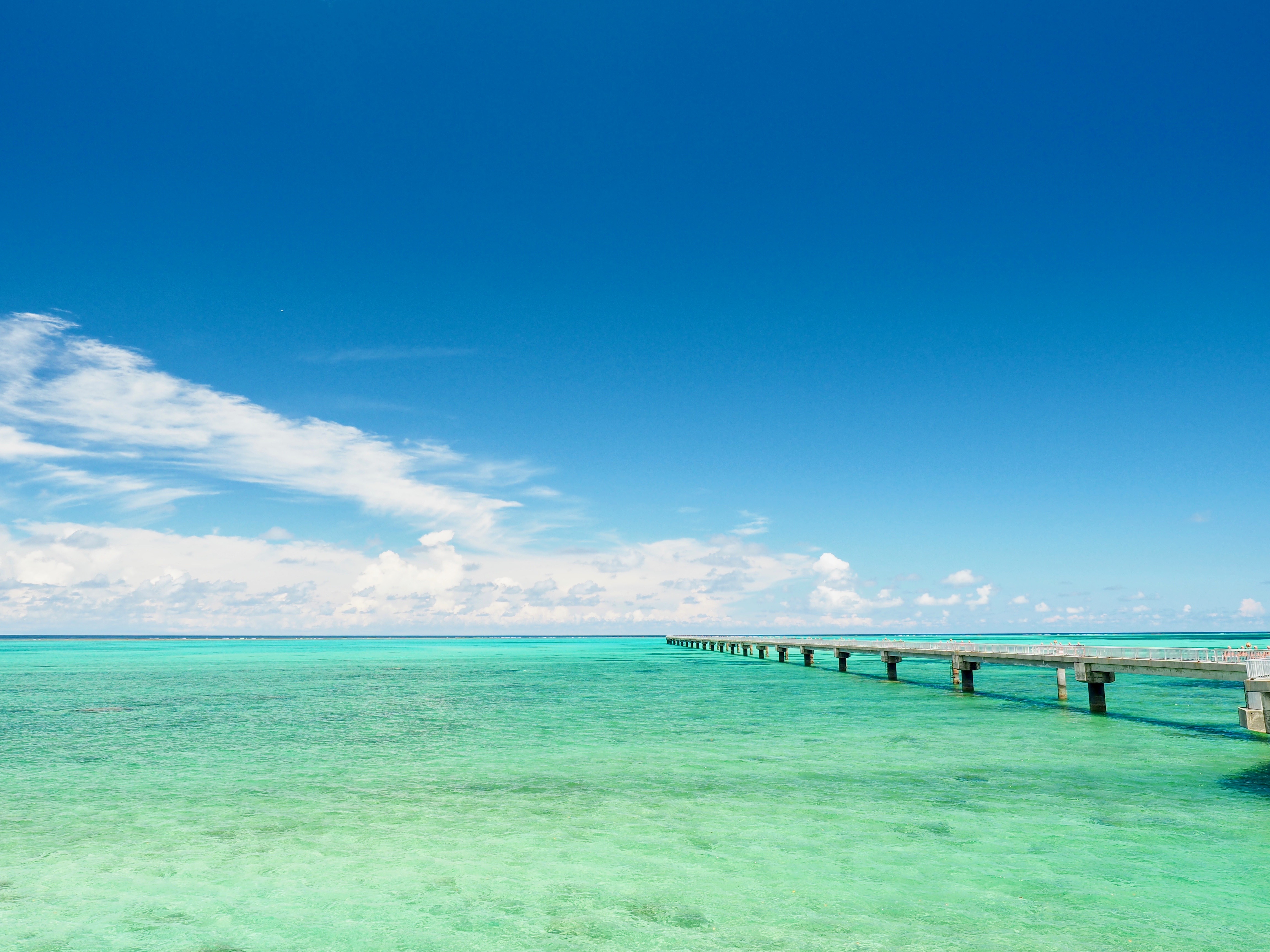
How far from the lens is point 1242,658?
3088cm

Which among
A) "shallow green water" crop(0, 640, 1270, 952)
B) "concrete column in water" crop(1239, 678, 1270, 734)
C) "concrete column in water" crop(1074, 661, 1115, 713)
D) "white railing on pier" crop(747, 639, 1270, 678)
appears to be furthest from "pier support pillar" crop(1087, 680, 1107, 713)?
"concrete column in water" crop(1239, 678, 1270, 734)

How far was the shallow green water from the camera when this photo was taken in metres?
11.7

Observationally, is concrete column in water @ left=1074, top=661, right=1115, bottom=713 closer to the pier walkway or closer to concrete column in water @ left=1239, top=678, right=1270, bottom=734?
the pier walkway

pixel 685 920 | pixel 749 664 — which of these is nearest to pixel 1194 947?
pixel 685 920

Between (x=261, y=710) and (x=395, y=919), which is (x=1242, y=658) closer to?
(x=395, y=919)

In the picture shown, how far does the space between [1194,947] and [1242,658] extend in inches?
1002

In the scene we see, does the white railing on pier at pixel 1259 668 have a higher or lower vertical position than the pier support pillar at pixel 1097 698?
higher

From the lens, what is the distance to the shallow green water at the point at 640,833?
11.7m

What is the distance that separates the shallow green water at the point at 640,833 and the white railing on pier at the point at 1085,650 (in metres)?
2.94

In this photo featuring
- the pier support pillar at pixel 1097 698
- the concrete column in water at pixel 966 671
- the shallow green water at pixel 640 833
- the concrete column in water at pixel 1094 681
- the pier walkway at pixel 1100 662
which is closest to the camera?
the shallow green water at pixel 640 833

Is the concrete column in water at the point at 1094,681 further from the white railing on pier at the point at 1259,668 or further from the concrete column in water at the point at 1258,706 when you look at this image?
the white railing on pier at the point at 1259,668

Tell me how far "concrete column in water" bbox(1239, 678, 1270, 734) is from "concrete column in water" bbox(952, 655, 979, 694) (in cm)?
2320

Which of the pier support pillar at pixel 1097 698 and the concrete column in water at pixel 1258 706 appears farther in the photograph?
the pier support pillar at pixel 1097 698

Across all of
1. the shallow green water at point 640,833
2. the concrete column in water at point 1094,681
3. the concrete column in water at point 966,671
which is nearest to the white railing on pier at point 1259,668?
the shallow green water at point 640,833
